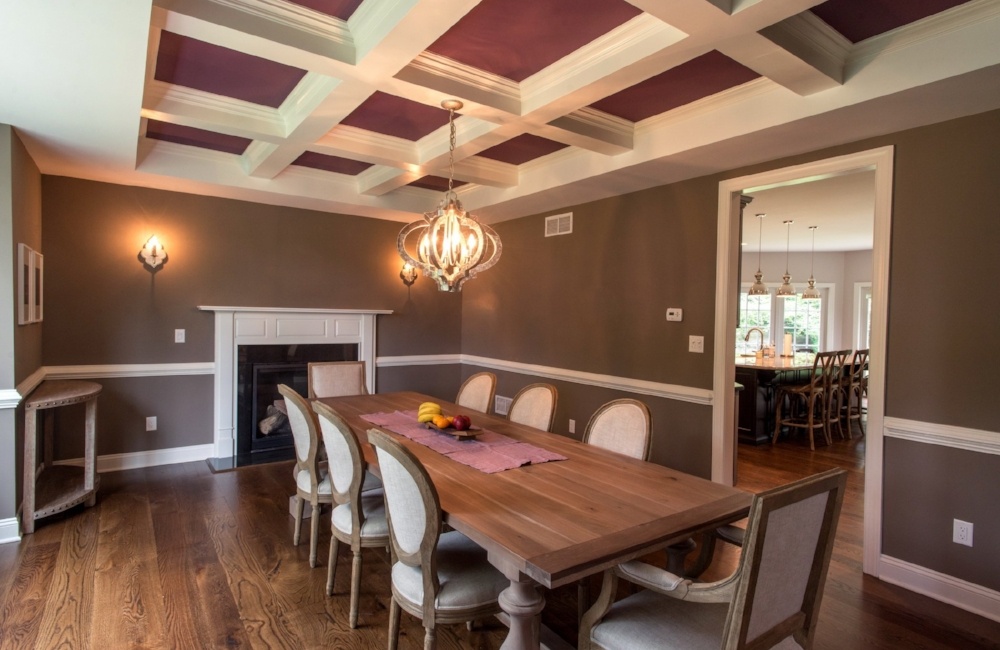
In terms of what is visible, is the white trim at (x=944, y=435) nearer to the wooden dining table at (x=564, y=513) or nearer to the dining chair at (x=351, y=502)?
the wooden dining table at (x=564, y=513)

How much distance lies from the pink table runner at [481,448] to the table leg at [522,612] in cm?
65

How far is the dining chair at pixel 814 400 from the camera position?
222 inches

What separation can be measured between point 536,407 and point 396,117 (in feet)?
6.70

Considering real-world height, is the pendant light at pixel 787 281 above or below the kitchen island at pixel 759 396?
above

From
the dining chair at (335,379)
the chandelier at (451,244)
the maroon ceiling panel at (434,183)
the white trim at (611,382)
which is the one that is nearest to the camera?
the chandelier at (451,244)

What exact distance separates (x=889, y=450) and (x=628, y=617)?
207 centimetres

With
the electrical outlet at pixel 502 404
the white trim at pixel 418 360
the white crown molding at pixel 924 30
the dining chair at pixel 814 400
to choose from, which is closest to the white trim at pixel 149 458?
the white trim at pixel 418 360

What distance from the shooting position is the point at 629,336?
14.3 feet

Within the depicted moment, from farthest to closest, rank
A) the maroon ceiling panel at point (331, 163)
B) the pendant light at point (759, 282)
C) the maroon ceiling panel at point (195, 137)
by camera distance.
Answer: the pendant light at point (759, 282), the maroon ceiling panel at point (331, 163), the maroon ceiling panel at point (195, 137)

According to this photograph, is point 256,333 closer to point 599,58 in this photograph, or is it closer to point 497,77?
point 497,77

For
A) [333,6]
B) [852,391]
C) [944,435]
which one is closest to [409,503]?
[333,6]

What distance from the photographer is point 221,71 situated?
286 centimetres

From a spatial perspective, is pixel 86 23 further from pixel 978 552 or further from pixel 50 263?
pixel 978 552

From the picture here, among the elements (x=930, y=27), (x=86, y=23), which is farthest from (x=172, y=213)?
(x=930, y=27)
